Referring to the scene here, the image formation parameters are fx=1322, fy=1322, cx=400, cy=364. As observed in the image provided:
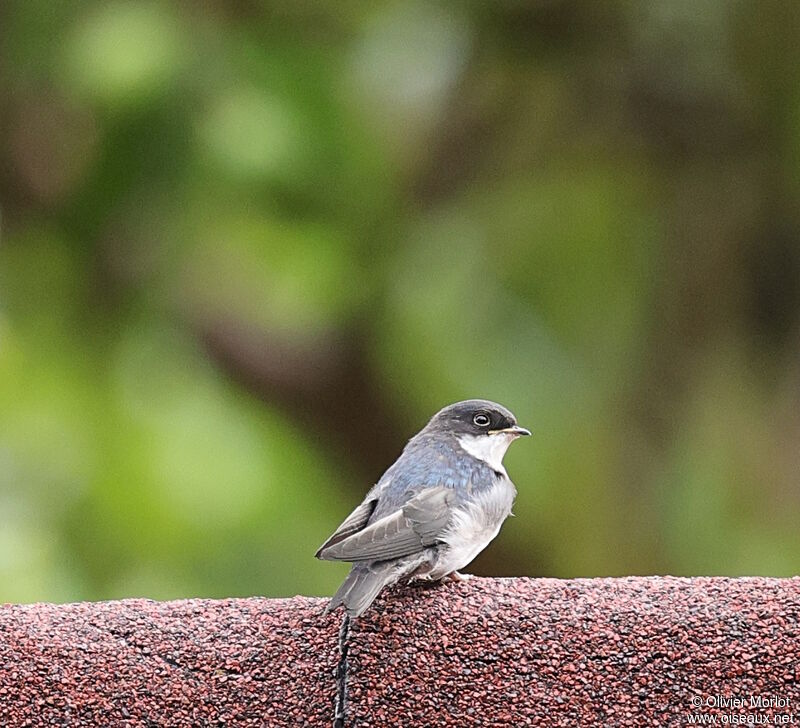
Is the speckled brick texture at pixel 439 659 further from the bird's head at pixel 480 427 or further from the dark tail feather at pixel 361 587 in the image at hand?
the bird's head at pixel 480 427

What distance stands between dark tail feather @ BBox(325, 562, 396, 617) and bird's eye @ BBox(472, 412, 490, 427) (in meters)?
0.36

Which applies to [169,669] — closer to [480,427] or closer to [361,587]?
[361,587]

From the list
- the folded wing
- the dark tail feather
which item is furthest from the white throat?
the dark tail feather

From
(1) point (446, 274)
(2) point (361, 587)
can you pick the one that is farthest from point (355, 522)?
(1) point (446, 274)

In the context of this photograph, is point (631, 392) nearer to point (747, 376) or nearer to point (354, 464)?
point (747, 376)

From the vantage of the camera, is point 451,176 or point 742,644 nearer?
point 742,644

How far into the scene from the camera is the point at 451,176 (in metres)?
3.62

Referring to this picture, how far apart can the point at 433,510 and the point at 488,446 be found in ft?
0.72

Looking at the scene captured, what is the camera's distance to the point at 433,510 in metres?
1.28

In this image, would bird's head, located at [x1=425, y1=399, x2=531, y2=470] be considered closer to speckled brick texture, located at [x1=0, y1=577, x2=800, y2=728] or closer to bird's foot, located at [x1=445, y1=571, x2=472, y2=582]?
bird's foot, located at [x1=445, y1=571, x2=472, y2=582]

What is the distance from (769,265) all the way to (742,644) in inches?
98.4

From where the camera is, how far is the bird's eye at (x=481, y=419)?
1.51 meters

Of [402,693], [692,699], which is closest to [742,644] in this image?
[692,699]

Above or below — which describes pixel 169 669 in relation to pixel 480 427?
below
